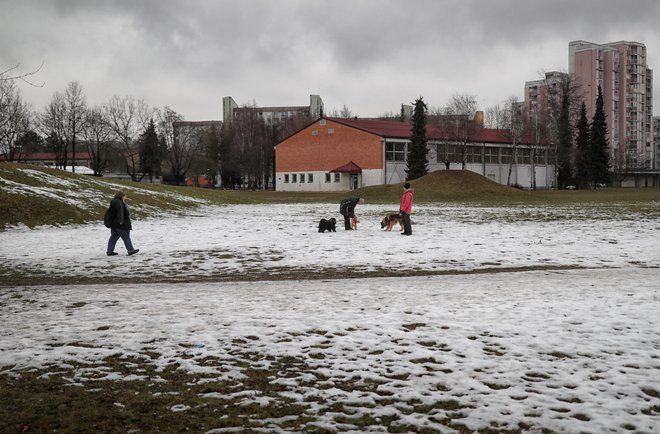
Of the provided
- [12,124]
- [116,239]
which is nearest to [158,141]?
[12,124]

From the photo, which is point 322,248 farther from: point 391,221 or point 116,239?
point 116,239

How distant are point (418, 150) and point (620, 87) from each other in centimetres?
9414

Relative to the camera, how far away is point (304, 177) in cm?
8469

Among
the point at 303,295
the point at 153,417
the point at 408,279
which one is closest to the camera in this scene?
the point at 153,417

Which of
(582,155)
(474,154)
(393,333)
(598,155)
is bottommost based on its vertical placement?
(393,333)

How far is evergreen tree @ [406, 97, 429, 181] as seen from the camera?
73750 mm

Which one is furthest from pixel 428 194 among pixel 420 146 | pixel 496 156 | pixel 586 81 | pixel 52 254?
pixel 586 81

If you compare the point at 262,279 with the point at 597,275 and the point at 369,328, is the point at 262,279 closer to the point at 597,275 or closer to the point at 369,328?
the point at 369,328

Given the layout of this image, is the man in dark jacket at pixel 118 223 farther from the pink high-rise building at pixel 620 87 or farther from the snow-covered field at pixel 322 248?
the pink high-rise building at pixel 620 87

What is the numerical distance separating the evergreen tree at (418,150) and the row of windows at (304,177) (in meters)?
11.0

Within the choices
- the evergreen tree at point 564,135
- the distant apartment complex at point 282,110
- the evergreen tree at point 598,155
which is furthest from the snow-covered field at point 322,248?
the distant apartment complex at point 282,110

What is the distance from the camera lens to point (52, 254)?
16062mm

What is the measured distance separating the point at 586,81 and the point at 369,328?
484ft

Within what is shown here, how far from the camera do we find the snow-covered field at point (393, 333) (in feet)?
15.8
